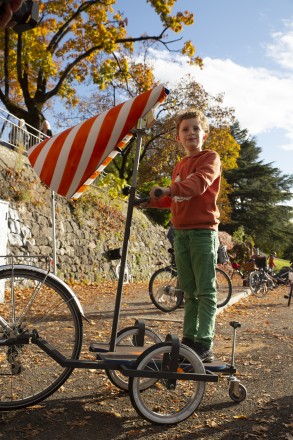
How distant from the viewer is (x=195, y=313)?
11.8 ft

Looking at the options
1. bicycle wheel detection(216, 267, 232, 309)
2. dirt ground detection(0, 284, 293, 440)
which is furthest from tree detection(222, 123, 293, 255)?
dirt ground detection(0, 284, 293, 440)

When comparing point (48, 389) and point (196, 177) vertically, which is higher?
point (196, 177)

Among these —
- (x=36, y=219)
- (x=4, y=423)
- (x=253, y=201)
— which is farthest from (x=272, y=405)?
(x=253, y=201)

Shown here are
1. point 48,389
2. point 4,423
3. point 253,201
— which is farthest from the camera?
point 253,201

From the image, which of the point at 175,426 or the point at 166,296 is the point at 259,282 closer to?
the point at 166,296

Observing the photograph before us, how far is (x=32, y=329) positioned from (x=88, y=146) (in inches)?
48.2

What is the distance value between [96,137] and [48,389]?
1.66 m

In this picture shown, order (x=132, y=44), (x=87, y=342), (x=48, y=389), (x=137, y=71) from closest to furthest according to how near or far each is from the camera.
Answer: (x=48, y=389) < (x=87, y=342) < (x=132, y=44) < (x=137, y=71)

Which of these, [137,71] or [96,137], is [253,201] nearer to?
[137,71]

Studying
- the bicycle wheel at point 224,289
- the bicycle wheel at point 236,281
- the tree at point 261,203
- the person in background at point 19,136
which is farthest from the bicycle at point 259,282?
the tree at point 261,203

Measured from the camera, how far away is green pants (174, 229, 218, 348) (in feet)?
11.1

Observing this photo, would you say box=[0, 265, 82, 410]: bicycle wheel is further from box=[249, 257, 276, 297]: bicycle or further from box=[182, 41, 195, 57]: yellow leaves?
box=[182, 41, 195, 57]: yellow leaves

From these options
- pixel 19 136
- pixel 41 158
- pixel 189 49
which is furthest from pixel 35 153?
pixel 189 49

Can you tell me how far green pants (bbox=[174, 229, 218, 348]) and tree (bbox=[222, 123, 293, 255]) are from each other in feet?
140
